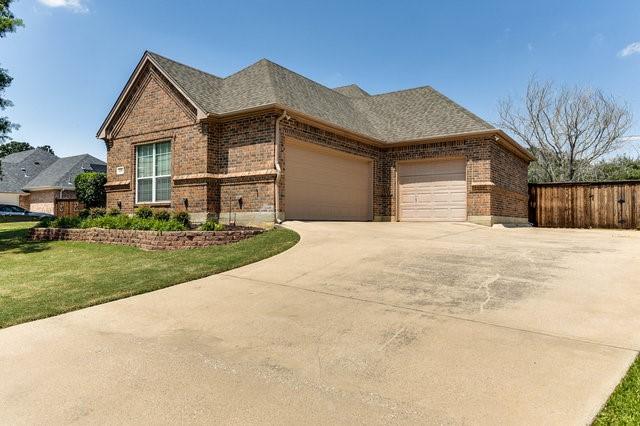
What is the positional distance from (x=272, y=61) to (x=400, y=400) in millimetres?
16532

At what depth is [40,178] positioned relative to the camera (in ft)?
117

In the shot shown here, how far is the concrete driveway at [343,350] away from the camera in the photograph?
288 cm

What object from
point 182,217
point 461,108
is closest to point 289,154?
point 182,217

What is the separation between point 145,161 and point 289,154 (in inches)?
248

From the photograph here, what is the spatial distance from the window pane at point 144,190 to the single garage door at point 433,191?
10.2 meters

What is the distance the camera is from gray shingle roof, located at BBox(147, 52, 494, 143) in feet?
47.0

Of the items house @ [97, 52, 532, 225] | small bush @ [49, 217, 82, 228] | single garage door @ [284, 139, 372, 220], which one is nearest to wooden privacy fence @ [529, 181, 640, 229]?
house @ [97, 52, 532, 225]

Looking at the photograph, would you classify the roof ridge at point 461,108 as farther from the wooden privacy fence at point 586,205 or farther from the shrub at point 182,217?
the shrub at point 182,217

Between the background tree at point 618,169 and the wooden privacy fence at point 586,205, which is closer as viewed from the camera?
the wooden privacy fence at point 586,205

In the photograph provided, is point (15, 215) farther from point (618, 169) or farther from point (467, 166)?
point (618, 169)

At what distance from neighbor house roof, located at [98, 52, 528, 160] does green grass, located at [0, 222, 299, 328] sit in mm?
5276

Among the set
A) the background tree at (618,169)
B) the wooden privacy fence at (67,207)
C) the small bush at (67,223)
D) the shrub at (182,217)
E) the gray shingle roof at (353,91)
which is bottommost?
the small bush at (67,223)

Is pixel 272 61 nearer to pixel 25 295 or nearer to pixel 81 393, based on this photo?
pixel 25 295

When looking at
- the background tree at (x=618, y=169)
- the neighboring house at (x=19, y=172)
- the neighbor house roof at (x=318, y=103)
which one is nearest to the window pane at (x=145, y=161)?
the neighbor house roof at (x=318, y=103)
